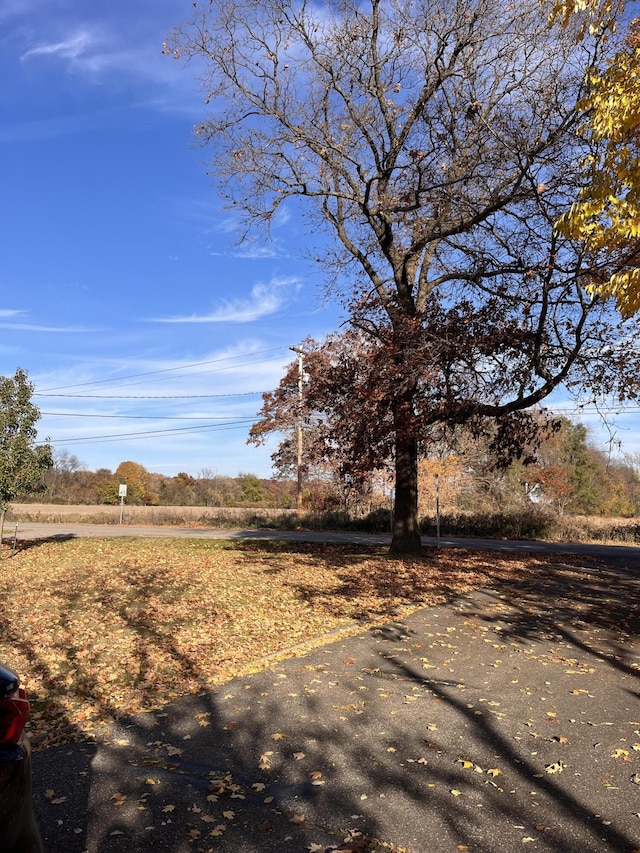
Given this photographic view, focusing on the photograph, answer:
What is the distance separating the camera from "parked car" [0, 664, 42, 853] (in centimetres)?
205

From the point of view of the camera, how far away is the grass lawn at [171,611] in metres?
6.02

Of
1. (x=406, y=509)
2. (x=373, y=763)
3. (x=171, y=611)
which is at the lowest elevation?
(x=373, y=763)

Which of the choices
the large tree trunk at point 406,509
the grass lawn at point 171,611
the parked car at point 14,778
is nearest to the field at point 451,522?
the grass lawn at point 171,611

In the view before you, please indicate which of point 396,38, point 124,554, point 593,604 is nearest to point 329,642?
point 593,604

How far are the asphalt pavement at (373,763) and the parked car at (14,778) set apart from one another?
4.24 feet

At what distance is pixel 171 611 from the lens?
915 centimetres

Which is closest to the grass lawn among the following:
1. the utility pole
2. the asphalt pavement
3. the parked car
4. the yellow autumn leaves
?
the asphalt pavement

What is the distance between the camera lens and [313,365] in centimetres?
3444

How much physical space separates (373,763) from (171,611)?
553 cm

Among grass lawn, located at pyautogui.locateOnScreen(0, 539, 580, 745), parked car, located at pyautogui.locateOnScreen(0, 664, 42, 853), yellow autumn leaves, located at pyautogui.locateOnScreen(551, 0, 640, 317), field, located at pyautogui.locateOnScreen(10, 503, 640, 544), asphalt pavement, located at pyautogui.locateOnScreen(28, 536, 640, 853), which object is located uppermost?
yellow autumn leaves, located at pyautogui.locateOnScreen(551, 0, 640, 317)

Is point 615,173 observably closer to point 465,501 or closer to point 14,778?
point 14,778

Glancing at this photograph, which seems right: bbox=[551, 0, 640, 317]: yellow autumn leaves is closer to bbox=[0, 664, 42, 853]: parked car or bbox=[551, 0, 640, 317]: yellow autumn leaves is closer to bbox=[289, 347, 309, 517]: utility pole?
bbox=[0, 664, 42, 853]: parked car

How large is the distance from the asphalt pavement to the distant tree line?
15.0m

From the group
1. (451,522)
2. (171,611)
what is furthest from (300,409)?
(171,611)
